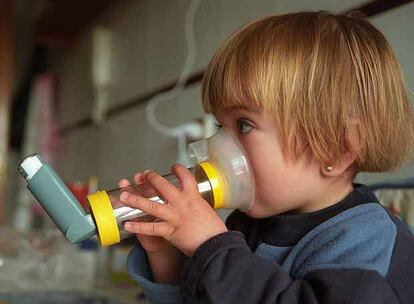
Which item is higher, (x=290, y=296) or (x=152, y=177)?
(x=152, y=177)

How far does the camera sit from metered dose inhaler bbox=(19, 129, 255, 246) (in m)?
0.63

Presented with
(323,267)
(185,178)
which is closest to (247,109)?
(185,178)

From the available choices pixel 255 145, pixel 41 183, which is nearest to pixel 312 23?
pixel 255 145

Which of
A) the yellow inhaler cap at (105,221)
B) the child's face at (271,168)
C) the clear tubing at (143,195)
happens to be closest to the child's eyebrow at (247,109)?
the child's face at (271,168)

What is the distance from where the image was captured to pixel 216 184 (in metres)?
0.68

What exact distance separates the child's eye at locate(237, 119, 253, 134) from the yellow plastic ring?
0.24ft

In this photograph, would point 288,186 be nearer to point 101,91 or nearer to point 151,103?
point 151,103

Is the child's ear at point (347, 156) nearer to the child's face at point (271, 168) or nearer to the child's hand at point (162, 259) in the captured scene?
the child's face at point (271, 168)

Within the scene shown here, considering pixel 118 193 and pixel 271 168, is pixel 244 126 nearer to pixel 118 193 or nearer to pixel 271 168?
pixel 271 168

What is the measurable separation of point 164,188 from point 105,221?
0.28 ft

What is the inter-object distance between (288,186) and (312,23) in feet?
0.79

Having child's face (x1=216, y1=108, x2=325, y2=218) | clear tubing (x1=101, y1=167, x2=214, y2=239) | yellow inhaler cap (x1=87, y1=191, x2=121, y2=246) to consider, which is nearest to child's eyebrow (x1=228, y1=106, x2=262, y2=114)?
child's face (x1=216, y1=108, x2=325, y2=218)

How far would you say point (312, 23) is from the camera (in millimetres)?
723

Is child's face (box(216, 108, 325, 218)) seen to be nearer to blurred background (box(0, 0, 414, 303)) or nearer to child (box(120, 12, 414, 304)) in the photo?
child (box(120, 12, 414, 304))
